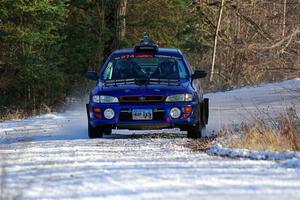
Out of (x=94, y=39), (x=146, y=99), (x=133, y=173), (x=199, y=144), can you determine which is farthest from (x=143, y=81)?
(x=94, y=39)

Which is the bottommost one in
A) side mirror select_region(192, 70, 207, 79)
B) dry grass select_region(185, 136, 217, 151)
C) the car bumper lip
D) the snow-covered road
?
dry grass select_region(185, 136, 217, 151)

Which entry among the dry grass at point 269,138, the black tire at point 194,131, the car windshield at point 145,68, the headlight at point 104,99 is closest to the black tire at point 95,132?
the headlight at point 104,99

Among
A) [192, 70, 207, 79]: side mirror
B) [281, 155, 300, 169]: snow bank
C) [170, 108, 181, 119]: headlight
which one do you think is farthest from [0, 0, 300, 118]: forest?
[281, 155, 300, 169]: snow bank

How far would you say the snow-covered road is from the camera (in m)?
6.01

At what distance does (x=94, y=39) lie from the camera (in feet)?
104

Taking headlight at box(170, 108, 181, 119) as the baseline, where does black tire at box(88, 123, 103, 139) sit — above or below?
below

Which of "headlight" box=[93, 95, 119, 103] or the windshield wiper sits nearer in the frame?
"headlight" box=[93, 95, 119, 103]

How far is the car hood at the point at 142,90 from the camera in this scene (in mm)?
11984

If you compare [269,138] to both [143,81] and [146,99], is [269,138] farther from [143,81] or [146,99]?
[143,81]

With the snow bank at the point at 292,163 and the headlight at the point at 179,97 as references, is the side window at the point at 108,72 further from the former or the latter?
the snow bank at the point at 292,163

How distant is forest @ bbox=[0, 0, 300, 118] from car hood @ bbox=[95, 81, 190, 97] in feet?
33.7

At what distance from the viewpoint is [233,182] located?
653cm

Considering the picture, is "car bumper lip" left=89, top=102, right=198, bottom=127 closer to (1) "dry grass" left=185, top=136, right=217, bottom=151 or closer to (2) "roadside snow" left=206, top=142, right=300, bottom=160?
(1) "dry grass" left=185, top=136, right=217, bottom=151

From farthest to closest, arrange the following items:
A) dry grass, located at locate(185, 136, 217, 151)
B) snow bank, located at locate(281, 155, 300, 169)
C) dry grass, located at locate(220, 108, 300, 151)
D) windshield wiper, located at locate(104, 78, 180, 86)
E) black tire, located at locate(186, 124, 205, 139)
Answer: windshield wiper, located at locate(104, 78, 180, 86)
black tire, located at locate(186, 124, 205, 139)
dry grass, located at locate(185, 136, 217, 151)
dry grass, located at locate(220, 108, 300, 151)
snow bank, located at locate(281, 155, 300, 169)
